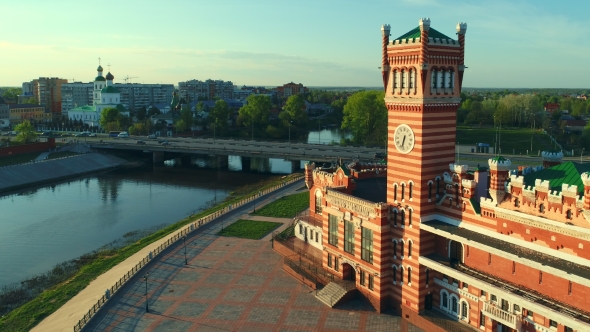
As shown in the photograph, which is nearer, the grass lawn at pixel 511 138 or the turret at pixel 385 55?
the turret at pixel 385 55

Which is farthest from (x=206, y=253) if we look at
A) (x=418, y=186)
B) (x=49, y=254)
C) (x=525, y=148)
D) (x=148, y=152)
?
(x=525, y=148)

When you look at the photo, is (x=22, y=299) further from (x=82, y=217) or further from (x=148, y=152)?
(x=148, y=152)

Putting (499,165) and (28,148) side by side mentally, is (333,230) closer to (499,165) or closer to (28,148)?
(499,165)

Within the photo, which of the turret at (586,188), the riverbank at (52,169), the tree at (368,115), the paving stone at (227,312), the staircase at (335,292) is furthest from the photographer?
the tree at (368,115)

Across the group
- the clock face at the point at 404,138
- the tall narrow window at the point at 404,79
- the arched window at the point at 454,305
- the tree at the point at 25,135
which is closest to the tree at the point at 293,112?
the tree at the point at 25,135

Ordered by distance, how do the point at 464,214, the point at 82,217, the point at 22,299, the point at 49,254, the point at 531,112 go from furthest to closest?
the point at 531,112, the point at 82,217, the point at 49,254, the point at 22,299, the point at 464,214

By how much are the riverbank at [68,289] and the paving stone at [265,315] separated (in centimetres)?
1362

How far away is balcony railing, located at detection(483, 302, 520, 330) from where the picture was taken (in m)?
32.7

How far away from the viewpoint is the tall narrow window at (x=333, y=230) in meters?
46.2

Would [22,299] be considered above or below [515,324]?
below

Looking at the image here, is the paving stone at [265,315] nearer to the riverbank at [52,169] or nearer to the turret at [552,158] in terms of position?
the turret at [552,158]

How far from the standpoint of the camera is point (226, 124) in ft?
589

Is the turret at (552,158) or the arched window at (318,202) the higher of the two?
the turret at (552,158)

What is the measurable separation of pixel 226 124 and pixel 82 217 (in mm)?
105430
